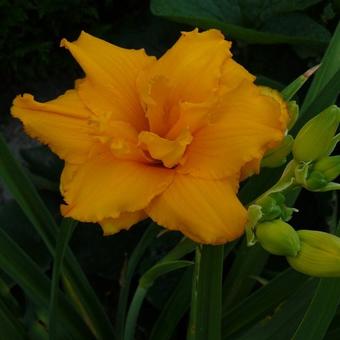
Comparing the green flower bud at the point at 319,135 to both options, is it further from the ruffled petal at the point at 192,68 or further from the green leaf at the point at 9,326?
the green leaf at the point at 9,326

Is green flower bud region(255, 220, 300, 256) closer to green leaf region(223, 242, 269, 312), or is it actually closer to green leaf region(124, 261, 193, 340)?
green leaf region(124, 261, 193, 340)

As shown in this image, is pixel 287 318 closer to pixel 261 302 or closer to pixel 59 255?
pixel 261 302

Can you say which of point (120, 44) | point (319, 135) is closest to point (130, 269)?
point (319, 135)

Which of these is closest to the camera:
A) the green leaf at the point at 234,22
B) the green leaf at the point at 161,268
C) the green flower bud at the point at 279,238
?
the green flower bud at the point at 279,238

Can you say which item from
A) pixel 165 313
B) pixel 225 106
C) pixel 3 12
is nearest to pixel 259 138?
pixel 225 106

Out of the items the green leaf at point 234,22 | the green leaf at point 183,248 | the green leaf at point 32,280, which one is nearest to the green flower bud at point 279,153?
the green leaf at point 183,248

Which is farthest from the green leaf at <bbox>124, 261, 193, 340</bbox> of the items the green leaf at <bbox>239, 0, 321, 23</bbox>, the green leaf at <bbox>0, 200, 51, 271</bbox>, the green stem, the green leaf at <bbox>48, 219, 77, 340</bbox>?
the green leaf at <bbox>239, 0, 321, 23</bbox>
